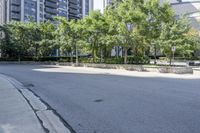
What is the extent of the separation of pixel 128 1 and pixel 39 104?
27.0 meters

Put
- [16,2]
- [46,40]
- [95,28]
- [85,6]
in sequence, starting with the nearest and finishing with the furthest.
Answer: [95,28], [46,40], [16,2], [85,6]

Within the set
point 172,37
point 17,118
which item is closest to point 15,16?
point 172,37

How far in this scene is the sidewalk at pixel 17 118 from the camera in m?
7.42

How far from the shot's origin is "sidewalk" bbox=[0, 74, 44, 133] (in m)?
7.42

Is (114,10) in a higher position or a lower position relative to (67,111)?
higher

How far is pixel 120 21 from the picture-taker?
36281 millimetres

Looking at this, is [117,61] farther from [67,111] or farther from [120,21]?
[67,111]

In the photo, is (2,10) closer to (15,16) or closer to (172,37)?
(15,16)

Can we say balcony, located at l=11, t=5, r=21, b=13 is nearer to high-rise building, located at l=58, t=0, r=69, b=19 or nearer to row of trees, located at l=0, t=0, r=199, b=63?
high-rise building, located at l=58, t=0, r=69, b=19

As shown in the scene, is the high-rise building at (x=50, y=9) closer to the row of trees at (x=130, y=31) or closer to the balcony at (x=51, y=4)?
the balcony at (x=51, y=4)

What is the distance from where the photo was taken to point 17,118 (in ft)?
28.4

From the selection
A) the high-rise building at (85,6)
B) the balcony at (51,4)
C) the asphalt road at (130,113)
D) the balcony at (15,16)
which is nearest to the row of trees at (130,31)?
the asphalt road at (130,113)

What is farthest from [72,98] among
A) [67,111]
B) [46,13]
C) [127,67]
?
[46,13]

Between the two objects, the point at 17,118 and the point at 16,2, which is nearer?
the point at 17,118
